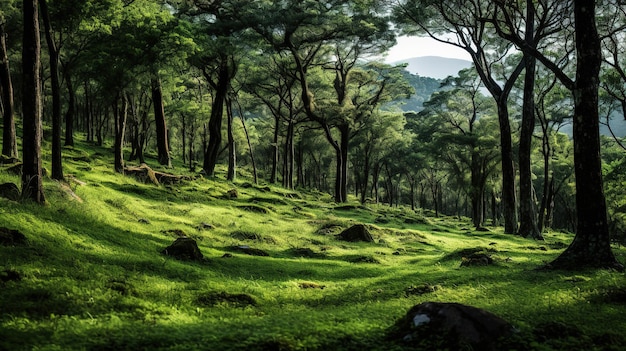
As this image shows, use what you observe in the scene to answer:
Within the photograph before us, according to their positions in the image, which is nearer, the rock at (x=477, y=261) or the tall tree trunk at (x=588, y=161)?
the tall tree trunk at (x=588, y=161)

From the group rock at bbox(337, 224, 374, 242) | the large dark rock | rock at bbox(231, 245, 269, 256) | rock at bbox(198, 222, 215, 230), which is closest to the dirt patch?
the large dark rock

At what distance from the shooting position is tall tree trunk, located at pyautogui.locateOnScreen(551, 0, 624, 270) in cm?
1003

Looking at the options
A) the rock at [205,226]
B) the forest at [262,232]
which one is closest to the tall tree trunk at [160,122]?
the forest at [262,232]

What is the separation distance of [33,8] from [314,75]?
1293 inches

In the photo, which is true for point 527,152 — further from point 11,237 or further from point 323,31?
point 11,237

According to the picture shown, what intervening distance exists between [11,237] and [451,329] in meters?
8.22

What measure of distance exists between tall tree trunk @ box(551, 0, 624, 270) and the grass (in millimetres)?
771

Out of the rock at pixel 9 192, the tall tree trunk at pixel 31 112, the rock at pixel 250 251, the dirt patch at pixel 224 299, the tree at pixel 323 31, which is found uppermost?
the tree at pixel 323 31

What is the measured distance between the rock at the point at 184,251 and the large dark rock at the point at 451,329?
698 centimetres

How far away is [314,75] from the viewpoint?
4266 centimetres

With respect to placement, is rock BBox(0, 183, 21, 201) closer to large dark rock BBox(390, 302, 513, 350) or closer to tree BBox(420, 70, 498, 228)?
large dark rock BBox(390, 302, 513, 350)

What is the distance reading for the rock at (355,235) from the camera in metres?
20.2

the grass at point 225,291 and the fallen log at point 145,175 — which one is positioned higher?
the fallen log at point 145,175

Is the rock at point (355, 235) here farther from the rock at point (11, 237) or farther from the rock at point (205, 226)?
Answer: the rock at point (11, 237)
